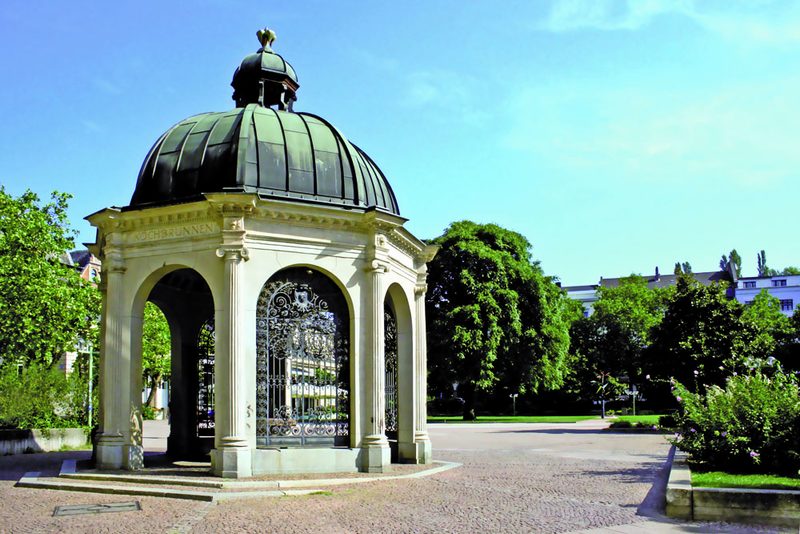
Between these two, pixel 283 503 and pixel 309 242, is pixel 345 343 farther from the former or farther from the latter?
pixel 283 503

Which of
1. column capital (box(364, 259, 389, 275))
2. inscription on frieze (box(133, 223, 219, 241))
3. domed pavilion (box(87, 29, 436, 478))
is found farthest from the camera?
column capital (box(364, 259, 389, 275))

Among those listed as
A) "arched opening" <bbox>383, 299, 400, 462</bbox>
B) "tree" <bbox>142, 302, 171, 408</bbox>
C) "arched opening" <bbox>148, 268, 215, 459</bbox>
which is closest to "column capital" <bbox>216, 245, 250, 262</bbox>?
"arched opening" <bbox>148, 268, 215, 459</bbox>

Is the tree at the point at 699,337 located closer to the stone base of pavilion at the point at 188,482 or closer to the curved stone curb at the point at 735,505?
the stone base of pavilion at the point at 188,482

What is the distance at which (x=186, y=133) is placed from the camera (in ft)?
60.6

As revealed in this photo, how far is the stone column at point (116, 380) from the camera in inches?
667

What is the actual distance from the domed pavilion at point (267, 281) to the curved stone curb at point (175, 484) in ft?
3.33

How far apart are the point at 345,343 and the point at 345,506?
555cm

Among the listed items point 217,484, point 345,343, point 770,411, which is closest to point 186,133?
point 345,343

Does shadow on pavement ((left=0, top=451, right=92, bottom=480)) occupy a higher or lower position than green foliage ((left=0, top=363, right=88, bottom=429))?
lower

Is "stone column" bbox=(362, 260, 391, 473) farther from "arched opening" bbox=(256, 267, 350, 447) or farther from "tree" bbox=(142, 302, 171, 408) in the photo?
"tree" bbox=(142, 302, 171, 408)

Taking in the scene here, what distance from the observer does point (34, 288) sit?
101ft

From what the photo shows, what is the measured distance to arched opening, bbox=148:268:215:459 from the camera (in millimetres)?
20422

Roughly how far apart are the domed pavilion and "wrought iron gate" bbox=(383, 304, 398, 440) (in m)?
0.62

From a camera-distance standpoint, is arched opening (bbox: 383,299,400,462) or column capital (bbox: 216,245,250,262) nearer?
column capital (bbox: 216,245,250,262)
